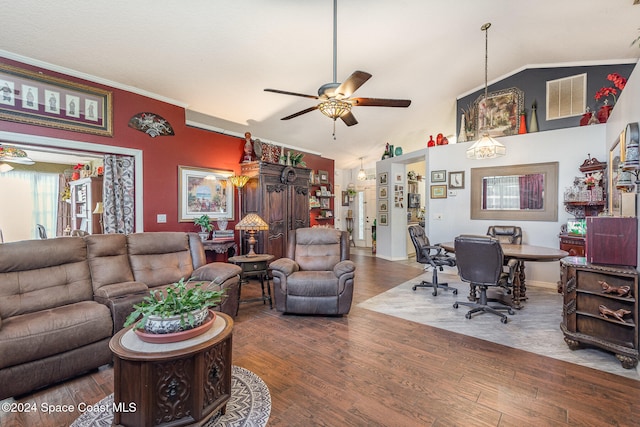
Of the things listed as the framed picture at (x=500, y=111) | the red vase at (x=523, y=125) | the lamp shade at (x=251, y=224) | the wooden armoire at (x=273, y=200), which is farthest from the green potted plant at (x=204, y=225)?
the red vase at (x=523, y=125)

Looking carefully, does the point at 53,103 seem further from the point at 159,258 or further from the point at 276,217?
the point at 276,217

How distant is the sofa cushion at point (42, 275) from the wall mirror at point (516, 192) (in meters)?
6.04

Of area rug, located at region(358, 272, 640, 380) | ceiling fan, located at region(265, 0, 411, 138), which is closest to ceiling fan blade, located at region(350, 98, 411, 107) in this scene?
ceiling fan, located at region(265, 0, 411, 138)

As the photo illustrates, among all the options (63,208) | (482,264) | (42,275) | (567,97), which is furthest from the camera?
(63,208)

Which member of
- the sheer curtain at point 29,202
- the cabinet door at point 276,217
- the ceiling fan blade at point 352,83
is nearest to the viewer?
the ceiling fan blade at point 352,83

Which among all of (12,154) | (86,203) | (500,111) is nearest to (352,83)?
(500,111)

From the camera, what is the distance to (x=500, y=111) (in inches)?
214

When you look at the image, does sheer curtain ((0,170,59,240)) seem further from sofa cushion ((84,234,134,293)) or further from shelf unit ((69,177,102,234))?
sofa cushion ((84,234,134,293))

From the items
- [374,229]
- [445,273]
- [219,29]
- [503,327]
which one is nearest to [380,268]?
[445,273]

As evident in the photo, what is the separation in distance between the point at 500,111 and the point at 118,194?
666 cm

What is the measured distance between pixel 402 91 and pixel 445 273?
3743 millimetres

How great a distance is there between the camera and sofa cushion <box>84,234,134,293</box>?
9.35 ft

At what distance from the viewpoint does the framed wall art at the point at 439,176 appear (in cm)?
589

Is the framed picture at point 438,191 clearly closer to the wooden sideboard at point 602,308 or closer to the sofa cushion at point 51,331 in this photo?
the wooden sideboard at point 602,308
